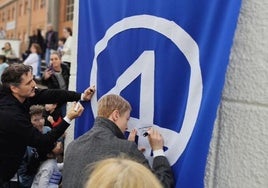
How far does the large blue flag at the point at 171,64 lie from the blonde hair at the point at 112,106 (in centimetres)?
12

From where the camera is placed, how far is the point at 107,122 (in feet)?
8.84

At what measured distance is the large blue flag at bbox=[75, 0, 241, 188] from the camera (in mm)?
2238

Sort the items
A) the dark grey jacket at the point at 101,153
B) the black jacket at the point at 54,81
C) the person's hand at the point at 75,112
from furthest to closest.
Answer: the black jacket at the point at 54,81
the person's hand at the point at 75,112
the dark grey jacket at the point at 101,153

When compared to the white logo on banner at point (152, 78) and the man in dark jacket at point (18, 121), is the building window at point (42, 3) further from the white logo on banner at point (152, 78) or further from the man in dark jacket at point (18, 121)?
the white logo on banner at point (152, 78)

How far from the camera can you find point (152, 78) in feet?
8.86

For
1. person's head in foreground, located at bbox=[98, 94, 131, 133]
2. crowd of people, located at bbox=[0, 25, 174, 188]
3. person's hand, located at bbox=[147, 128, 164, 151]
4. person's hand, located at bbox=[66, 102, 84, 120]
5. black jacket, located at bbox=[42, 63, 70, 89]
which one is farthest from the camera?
black jacket, located at bbox=[42, 63, 70, 89]

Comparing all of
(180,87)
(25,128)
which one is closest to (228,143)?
(180,87)

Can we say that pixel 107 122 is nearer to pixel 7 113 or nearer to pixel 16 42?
pixel 7 113

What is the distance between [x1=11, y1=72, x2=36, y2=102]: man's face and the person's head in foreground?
997 mm

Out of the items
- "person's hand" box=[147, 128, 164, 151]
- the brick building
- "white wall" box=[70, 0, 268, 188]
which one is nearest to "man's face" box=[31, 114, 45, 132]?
"person's hand" box=[147, 128, 164, 151]

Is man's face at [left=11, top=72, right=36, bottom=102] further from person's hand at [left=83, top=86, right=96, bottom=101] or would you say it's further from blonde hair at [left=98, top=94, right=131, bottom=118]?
blonde hair at [left=98, top=94, right=131, bottom=118]

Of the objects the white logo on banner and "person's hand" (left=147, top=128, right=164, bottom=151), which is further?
"person's hand" (left=147, top=128, right=164, bottom=151)

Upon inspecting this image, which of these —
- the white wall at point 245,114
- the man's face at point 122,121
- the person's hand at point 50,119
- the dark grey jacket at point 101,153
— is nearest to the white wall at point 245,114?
the white wall at point 245,114

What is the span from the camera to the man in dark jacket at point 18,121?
135 inches
